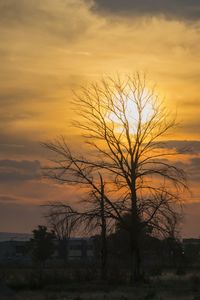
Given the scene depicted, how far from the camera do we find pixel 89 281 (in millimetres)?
36062

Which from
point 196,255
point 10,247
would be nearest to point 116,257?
point 196,255

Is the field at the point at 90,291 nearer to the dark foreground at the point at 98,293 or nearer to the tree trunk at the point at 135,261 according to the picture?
the dark foreground at the point at 98,293

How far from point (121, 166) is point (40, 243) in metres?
38.4

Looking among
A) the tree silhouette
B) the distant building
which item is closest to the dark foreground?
the tree silhouette

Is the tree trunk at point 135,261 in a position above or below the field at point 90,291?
above

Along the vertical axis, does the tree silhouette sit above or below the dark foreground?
above

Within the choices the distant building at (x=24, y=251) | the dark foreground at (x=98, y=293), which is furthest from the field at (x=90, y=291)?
the distant building at (x=24, y=251)

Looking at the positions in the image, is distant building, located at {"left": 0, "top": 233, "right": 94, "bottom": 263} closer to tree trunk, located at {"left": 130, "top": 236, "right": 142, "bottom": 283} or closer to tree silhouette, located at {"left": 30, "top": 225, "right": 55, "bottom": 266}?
tree silhouette, located at {"left": 30, "top": 225, "right": 55, "bottom": 266}

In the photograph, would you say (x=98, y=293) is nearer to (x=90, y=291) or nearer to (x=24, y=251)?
(x=90, y=291)

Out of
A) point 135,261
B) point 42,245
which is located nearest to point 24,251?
point 42,245

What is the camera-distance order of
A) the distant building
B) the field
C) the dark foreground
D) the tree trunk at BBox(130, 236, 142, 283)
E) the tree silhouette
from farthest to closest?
the distant building < the tree silhouette < the tree trunk at BBox(130, 236, 142, 283) < the field < the dark foreground

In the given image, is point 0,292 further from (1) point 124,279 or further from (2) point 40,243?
(2) point 40,243

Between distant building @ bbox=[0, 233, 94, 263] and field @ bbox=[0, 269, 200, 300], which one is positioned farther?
distant building @ bbox=[0, 233, 94, 263]

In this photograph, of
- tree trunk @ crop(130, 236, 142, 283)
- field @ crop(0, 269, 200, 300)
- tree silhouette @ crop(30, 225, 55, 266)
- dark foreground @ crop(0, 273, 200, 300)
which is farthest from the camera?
tree silhouette @ crop(30, 225, 55, 266)
